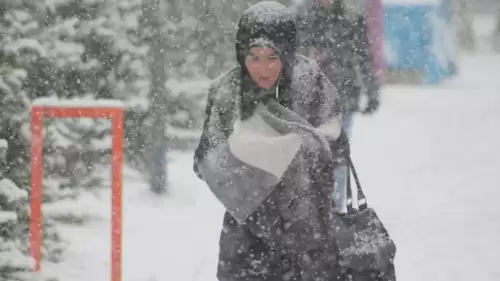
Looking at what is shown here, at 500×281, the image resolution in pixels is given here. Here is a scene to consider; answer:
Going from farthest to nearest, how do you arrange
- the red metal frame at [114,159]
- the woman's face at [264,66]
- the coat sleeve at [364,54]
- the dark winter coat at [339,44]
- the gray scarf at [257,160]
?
1. the coat sleeve at [364,54]
2. the dark winter coat at [339,44]
3. the red metal frame at [114,159]
4. the woman's face at [264,66]
5. the gray scarf at [257,160]

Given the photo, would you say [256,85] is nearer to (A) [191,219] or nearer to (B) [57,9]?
(B) [57,9]

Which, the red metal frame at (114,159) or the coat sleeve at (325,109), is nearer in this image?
the coat sleeve at (325,109)

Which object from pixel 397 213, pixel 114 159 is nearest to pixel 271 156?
pixel 114 159

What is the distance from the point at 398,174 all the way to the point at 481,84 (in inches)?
484

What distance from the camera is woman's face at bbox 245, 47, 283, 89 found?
3.88 meters

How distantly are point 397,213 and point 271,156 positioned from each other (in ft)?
19.9

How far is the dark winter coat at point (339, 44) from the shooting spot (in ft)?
23.3

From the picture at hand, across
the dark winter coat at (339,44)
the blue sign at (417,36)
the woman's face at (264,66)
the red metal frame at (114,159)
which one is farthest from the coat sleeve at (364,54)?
the blue sign at (417,36)

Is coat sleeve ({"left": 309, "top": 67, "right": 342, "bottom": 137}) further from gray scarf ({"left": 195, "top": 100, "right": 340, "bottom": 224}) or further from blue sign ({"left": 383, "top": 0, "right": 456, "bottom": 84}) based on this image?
blue sign ({"left": 383, "top": 0, "right": 456, "bottom": 84})

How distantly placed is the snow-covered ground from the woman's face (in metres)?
3.35

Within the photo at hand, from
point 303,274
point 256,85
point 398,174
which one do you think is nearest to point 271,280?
point 303,274

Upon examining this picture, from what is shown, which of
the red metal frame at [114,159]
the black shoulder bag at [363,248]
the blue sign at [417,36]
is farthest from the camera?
the blue sign at [417,36]

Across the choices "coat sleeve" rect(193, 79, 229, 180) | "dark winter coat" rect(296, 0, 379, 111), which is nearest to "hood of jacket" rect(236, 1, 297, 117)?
"coat sleeve" rect(193, 79, 229, 180)

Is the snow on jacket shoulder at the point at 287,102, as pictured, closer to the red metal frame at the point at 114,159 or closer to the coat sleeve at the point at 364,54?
the red metal frame at the point at 114,159
